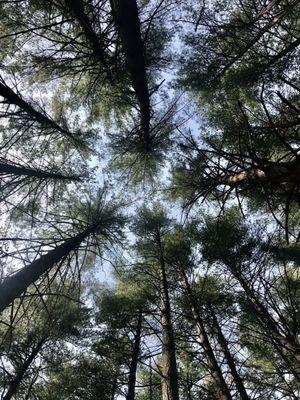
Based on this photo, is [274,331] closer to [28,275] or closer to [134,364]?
[28,275]

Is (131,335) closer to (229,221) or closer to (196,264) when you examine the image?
(196,264)

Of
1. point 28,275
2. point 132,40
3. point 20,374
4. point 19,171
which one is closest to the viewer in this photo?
point 28,275

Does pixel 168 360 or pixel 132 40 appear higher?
pixel 132 40

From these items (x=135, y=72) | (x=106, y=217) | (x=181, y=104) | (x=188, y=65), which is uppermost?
(x=181, y=104)

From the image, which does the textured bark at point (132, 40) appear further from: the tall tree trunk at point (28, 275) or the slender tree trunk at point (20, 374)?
the slender tree trunk at point (20, 374)

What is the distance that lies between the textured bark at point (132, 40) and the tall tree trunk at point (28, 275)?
3574 millimetres

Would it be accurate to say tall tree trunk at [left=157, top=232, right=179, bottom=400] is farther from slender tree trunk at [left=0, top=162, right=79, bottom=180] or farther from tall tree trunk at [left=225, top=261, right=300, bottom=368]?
slender tree trunk at [left=0, top=162, right=79, bottom=180]

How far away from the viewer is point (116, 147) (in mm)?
10688

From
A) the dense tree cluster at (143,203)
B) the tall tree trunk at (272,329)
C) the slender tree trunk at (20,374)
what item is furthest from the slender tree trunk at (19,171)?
the slender tree trunk at (20,374)

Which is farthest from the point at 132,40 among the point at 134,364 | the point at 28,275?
the point at 134,364

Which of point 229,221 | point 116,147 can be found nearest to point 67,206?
point 116,147

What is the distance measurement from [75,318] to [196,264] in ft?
12.9

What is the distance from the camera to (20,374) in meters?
8.88

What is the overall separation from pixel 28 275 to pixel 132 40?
170 inches
